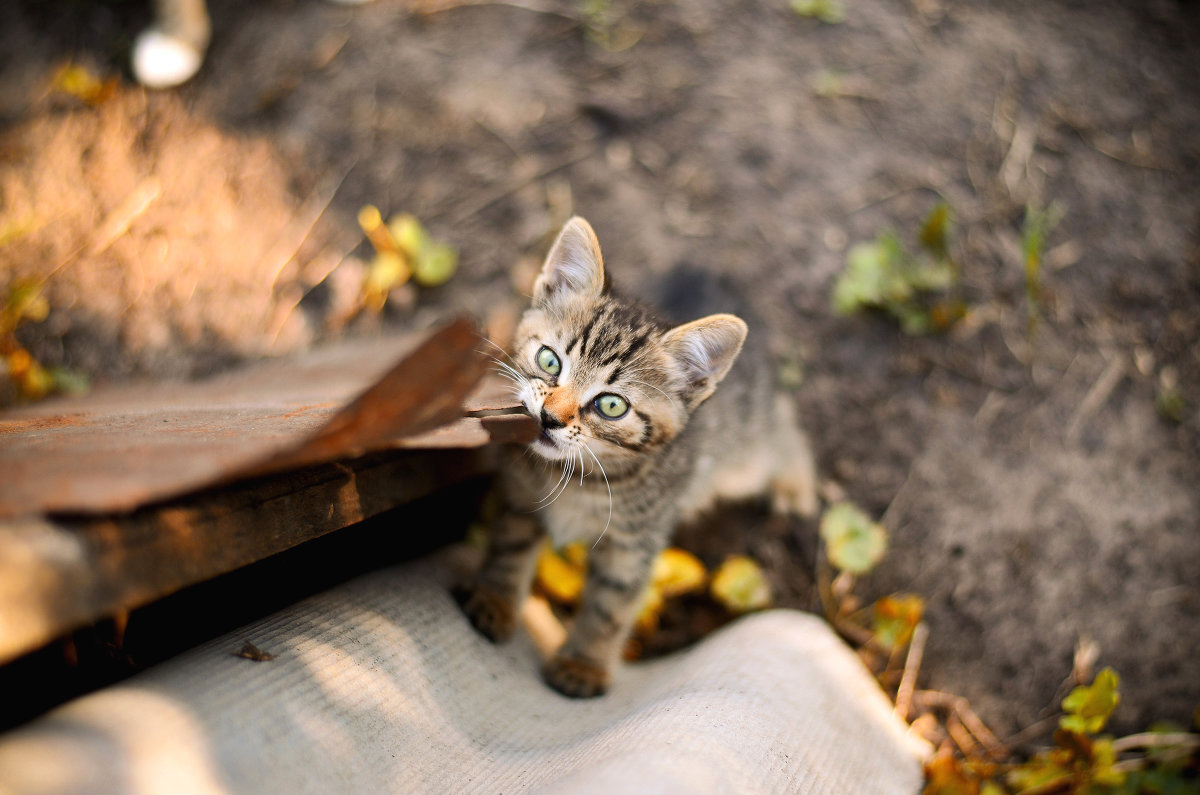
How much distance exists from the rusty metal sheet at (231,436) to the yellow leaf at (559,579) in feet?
2.98

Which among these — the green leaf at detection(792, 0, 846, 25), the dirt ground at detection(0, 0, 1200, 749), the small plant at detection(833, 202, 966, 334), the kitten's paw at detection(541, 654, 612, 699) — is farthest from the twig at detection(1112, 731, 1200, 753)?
the green leaf at detection(792, 0, 846, 25)

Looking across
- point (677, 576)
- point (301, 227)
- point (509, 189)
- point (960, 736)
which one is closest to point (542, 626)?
point (677, 576)

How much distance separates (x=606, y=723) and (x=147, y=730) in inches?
35.4

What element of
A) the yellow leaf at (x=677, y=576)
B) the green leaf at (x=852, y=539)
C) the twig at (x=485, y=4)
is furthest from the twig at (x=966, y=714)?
the twig at (x=485, y=4)

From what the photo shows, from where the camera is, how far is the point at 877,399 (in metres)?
2.64

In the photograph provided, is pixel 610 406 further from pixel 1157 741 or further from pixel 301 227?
pixel 1157 741

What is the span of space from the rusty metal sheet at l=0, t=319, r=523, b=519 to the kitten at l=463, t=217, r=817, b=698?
209 mm

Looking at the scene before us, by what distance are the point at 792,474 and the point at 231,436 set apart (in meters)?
2.02

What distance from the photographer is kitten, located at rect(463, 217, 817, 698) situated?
1677 mm

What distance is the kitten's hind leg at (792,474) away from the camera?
2.55 m

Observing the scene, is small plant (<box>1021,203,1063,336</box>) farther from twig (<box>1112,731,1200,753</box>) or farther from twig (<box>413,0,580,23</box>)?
twig (<box>413,0,580,23</box>)

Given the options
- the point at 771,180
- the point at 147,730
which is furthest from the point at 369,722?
the point at 771,180

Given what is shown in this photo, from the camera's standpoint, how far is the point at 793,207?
2932 mm

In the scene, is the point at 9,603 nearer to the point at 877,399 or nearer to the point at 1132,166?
the point at 877,399
